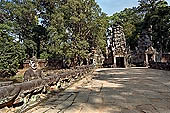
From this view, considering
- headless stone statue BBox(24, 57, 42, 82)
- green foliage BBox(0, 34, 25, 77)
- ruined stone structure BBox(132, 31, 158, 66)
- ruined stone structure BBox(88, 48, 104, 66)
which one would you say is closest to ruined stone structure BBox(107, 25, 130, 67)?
ruined stone structure BBox(132, 31, 158, 66)

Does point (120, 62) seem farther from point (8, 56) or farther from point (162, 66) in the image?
point (8, 56)

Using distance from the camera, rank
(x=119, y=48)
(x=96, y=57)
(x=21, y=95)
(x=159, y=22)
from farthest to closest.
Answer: (x=159, y=22), (x=96, y=57), (x=119, y=48), (x=21, y=95)

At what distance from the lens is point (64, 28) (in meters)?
27.3

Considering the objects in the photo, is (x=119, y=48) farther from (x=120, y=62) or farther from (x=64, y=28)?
(x=64, y=28)

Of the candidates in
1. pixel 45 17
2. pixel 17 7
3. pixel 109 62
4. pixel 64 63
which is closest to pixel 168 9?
pixel 109 62

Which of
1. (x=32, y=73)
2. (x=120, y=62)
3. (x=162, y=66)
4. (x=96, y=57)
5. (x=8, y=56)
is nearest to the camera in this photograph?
(x=32, y=73)

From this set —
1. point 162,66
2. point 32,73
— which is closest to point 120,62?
point 162,66

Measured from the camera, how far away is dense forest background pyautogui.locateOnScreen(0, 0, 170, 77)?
26.8 metres

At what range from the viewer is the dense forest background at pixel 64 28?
2678 centimetres

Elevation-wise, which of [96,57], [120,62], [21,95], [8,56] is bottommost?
[21,95]

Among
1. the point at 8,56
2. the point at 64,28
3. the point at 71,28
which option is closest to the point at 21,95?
the point at 64,28

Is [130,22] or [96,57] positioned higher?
[130,22]

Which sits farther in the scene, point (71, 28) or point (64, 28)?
point (71, 28)

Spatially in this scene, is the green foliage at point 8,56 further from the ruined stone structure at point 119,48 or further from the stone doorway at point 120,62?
the stone doorway at point 120,62
